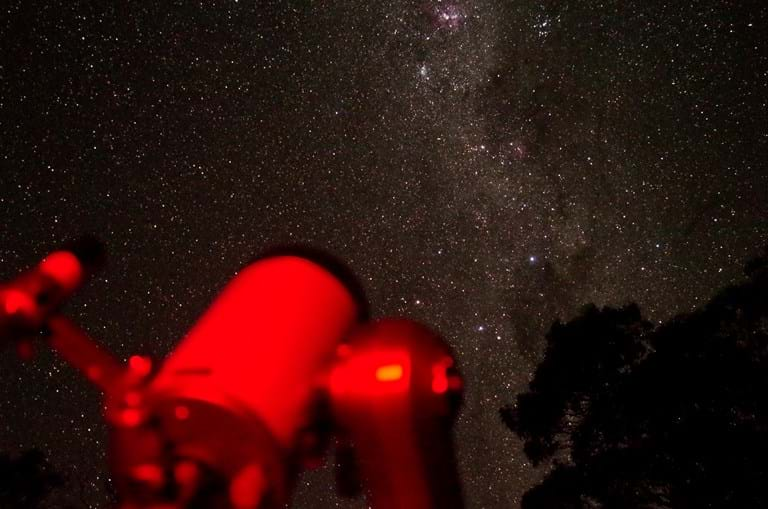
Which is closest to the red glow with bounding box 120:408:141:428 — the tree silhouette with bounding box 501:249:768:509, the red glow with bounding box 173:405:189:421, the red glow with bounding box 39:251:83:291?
the red glow with bounding box 173:405:189:421

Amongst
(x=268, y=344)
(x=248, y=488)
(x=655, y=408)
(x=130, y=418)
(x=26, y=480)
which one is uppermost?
(x=26, y=480)

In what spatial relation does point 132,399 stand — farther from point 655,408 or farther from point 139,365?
point 655,408

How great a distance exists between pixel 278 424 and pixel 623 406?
30.5ft

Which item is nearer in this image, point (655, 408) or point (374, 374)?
point (374, 374)

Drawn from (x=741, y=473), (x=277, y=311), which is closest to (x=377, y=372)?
(x=277, y=311)

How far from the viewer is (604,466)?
33.4ft

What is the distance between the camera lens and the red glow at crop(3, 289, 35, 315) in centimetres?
159

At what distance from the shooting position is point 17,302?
1.59 meters

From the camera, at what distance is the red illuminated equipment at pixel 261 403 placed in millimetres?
1527

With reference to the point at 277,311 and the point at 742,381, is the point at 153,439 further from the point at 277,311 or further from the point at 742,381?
the point at 742,381

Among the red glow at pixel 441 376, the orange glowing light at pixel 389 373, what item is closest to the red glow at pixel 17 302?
the orange glowing light at pixel 389 373

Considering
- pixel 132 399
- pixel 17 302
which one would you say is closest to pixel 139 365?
pixel 132 399

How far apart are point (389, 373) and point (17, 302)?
0.76 meters

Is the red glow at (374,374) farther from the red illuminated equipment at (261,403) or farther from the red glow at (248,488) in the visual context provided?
the red glow at (248,488)
